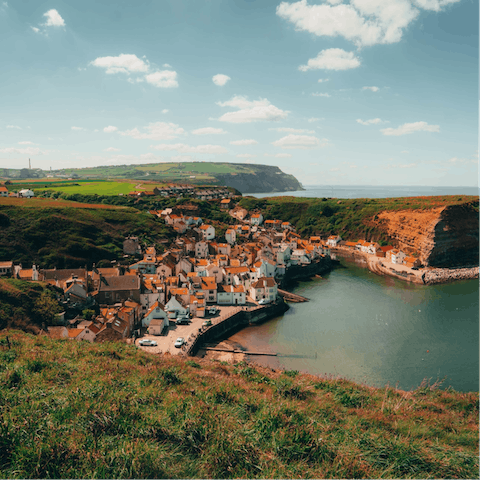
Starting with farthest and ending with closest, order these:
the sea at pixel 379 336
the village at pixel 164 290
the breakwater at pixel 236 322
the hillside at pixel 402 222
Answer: the hillside at pixel 402 222 → the breakwater at pixel 236 322 → the village at pixel 164 290 → the sea at pixel 379 336

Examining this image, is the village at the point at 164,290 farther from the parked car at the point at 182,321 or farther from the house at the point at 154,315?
the parked car at the point at 182,321

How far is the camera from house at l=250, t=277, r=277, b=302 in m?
41.8

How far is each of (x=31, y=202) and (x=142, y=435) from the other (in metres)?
75.4

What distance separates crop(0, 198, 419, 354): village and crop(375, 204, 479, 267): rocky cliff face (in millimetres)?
5744

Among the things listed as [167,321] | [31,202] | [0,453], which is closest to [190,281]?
[167,321]

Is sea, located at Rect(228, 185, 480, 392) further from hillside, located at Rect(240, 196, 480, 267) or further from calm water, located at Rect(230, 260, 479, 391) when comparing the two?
hillside, located at Rect(240, 196, 480, 267)

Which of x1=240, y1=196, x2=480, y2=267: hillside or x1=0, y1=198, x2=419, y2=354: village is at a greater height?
x1=240, y1=196, x2=480, y2=267: hillside

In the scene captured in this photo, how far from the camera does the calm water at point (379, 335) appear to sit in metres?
27.8

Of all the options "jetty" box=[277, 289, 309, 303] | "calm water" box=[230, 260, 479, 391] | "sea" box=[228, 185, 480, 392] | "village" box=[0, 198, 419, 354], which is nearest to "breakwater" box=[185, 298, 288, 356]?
"village" box=[0, 198, 419, 354]

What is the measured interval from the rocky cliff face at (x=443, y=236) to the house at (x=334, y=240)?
15668 millimetres

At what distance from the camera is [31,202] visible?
65812 mm

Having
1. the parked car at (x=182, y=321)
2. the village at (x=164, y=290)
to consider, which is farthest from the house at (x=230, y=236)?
the parked car at (x=182, y=321)

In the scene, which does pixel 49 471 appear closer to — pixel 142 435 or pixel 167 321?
pixel 142 435

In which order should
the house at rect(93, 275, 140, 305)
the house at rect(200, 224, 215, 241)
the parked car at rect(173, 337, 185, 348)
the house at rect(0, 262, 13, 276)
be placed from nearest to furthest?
the parked car at rect(173, 337, 185, 348) → the house at rect(93, 275, 140, 305) → the house at rect(0, 262, 13, 276) → the house at rect(200, 224, 215, 241)
